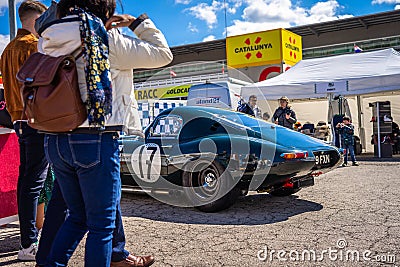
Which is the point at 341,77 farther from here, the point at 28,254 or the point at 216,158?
the point at 28,254

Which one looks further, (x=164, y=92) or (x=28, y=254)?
(x=164, y=92)

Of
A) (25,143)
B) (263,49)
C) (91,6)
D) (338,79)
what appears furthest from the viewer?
(263,49)

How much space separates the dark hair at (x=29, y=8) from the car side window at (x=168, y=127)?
2.41 metres

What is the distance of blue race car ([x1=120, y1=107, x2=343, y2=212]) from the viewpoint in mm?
4434

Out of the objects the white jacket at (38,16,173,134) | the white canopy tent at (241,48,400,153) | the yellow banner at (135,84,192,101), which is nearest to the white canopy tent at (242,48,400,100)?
the white canopy tent at (241,48,400,153)

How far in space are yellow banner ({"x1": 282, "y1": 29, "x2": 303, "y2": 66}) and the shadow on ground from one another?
1481 centimetres

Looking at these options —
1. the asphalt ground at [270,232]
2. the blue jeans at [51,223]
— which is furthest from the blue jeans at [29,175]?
the blue jeans at [51,223]

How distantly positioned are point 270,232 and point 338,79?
8.74m

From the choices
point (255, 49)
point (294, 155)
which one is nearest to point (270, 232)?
point (294, 155)

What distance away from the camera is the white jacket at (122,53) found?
1952 mm

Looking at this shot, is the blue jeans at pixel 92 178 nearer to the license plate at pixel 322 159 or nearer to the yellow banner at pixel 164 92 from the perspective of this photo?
the license plate at pixel 322 159

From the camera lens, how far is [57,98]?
189 centimetres

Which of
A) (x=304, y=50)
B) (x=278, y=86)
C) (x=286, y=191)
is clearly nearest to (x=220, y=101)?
(x=278, y=86)

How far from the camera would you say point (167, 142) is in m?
5.09
